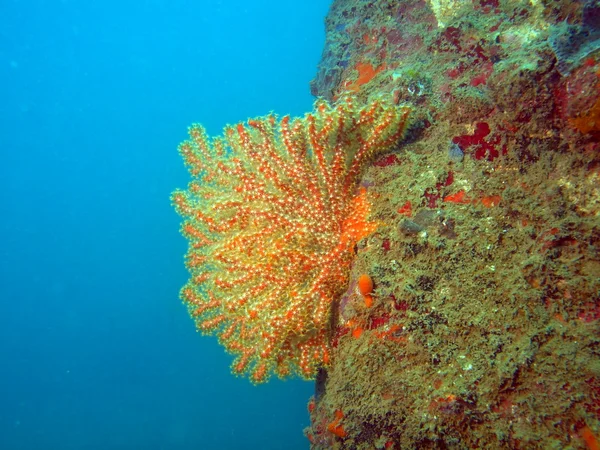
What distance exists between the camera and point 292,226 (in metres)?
3.77

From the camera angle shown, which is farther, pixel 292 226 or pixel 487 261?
pixel 292 226

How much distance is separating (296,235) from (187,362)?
37.7m

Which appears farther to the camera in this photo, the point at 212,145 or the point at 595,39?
the point at 212,145

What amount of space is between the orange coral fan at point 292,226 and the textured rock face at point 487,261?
0.24m

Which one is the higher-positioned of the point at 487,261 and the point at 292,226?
the point at 292,226

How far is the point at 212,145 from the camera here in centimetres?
504

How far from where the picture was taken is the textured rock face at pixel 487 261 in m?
2.65

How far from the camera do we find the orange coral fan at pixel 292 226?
3682 millimetres

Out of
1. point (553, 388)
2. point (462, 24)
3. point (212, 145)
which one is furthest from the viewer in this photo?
point (212, 145)

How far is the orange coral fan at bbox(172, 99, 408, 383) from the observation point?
368 centimetres

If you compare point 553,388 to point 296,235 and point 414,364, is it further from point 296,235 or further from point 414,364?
point 296,235

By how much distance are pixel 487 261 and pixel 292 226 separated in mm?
1792

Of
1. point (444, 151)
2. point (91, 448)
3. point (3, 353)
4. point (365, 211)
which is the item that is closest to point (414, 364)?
point (365, 211)

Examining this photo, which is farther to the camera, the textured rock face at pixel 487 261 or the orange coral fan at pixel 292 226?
the orange coral fan at pixel 292 226
